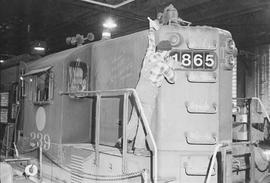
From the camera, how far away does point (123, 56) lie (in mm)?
4699

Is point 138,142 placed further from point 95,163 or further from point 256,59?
point 256,59

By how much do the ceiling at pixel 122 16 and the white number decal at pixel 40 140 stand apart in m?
3.57

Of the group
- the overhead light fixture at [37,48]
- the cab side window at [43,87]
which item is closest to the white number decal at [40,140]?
the cab side window at [43,87]

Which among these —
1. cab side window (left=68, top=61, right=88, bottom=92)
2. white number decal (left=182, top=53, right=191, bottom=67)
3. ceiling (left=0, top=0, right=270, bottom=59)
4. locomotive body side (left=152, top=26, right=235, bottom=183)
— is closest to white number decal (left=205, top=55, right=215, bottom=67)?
locomotive body side (left=152, top=26, right=235, bottom=183)

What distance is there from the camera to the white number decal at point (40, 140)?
5.50 meters

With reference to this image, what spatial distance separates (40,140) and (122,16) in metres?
6.25

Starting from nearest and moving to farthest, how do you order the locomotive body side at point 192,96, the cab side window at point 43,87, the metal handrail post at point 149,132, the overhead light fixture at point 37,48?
1. the metal handrail post at point 149,132
2. the locomotive body side at point 192,96
3. the cab side window at point 43,87
4. the overhead light fixture at point 37,48

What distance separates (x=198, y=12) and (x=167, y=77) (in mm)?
7127

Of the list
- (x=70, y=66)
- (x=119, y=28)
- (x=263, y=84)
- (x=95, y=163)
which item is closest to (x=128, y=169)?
(x=95, y=163)

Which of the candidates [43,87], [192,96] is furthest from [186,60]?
[43,87]

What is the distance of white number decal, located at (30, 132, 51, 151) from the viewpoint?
18.0 ft

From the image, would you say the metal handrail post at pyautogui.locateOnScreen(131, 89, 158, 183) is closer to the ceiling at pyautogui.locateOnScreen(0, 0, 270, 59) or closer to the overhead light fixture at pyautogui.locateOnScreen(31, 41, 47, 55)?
the overhead light fixture at pyautogui.locateOnScreen(31, 41, 47, 55)

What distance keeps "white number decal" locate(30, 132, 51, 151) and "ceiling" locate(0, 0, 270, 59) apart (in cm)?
357

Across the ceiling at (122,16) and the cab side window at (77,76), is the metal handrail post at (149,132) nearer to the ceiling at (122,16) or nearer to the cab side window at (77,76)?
the cab side window at (77,76)
